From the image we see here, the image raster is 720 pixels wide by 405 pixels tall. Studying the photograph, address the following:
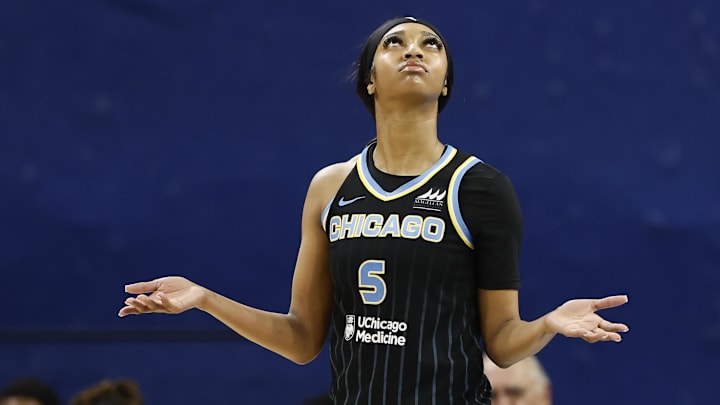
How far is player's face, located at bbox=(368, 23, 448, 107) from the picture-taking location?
2805 millimetres

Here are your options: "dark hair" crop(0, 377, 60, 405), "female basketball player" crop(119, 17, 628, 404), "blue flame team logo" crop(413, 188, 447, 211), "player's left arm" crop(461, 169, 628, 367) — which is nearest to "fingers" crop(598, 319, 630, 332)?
"female basketball player" crop(119, 17, 628, 404)

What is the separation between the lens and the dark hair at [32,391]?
4809 millimetres

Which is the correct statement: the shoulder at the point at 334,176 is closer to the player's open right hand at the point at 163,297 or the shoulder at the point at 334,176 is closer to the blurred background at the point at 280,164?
the player's open right hand at the point at 163,297

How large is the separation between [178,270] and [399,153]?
2.59 meters

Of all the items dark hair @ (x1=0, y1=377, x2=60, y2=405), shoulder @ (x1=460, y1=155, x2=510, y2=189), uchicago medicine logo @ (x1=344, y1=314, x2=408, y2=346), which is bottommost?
uchicago medicine logo @ (x1=344, y1=314, x2=408, y2=346)

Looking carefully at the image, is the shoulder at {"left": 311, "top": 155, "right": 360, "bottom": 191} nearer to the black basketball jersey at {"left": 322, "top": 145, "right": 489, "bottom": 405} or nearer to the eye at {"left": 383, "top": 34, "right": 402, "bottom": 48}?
the black basketball jersey at {"left": 322, "top": 145, "right": 489, "bottom": 405}

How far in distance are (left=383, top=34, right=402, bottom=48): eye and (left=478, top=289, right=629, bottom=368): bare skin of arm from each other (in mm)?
677

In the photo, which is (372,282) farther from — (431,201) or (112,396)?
(112,396)

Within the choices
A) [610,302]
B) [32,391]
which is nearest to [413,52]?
[610,302]

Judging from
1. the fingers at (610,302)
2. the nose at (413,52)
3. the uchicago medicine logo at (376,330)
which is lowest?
the uchicago medicine logo at (376,330)

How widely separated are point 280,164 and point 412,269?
2728 millimetres

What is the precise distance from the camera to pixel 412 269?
268cm

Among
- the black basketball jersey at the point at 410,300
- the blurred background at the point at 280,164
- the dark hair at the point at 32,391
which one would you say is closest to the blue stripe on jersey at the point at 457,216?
the black basketball jersey at the point at 410,300

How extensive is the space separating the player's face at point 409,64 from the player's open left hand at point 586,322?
0.68 metres
